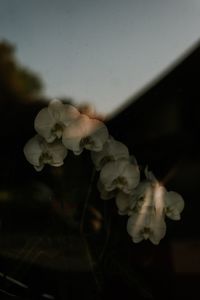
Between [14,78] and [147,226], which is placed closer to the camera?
[147,226]

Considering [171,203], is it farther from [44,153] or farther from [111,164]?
[44,153]

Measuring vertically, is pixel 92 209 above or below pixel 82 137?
below

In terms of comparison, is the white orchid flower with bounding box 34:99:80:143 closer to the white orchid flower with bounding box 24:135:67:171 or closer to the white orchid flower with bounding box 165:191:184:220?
the white orchid flower with bounding box 24:135:67:171

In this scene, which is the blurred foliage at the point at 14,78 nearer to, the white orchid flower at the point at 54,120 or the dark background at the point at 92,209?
the dark background at the point at 92,209

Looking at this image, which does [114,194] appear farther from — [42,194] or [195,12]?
[195,12]

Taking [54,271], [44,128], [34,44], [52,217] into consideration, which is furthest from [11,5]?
[54,271]

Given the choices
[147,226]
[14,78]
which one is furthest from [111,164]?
[14,78]

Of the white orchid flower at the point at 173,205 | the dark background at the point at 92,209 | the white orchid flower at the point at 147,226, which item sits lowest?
the dark background at the point at 92,209

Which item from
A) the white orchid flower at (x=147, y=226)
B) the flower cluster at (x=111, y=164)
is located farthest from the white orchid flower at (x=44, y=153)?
the white orchid flower at (x=147, y=226)
